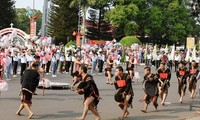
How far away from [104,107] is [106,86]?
6.55 m

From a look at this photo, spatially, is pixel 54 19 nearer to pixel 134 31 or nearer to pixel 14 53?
pixel 134 31

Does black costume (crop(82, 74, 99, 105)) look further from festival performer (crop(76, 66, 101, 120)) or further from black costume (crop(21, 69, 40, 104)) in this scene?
black costume (crop(21, 69, 40, 104))

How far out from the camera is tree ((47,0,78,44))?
65000mm

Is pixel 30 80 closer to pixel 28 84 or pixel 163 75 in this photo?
pixel 28 84

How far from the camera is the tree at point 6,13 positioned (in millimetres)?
60406

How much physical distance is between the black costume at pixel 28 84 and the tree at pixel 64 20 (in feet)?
176

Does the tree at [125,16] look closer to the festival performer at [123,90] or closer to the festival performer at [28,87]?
the festival performer at [123,90]

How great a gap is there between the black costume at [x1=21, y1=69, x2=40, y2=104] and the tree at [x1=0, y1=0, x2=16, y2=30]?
5129 centimetres

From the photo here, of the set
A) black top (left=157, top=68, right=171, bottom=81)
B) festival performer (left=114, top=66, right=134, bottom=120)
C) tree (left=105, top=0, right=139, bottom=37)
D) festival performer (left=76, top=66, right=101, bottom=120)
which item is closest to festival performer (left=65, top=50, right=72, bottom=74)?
black top (left=157, top=68, right=171, bottom=81)

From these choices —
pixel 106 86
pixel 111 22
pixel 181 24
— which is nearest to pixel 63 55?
pixel 106 86

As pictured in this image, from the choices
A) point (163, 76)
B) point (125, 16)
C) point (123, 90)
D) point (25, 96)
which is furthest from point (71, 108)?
point (125, 16)

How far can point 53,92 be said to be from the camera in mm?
16359

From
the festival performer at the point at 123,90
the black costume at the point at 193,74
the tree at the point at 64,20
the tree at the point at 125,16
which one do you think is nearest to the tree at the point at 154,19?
the tree at the point at 125,16

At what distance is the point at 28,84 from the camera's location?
420 inches
